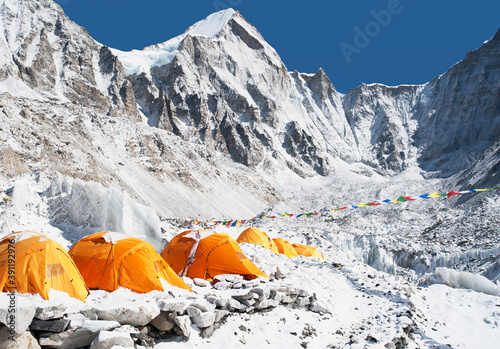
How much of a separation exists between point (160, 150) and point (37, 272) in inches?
2478

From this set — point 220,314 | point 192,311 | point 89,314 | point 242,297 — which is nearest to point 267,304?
point 242,297

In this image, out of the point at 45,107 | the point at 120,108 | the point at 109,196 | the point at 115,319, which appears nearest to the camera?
the point at 115,319

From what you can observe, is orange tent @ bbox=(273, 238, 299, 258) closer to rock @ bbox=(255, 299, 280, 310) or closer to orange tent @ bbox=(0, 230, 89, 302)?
rock @ bbox=(255, 299, 280, 310)

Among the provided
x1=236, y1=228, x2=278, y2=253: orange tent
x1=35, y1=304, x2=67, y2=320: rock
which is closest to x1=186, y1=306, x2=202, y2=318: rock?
x1=35, y1=304, x2=67, y2=320: rock

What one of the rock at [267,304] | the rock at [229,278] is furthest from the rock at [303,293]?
the rock at [229,278]

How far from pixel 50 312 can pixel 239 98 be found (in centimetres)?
11207

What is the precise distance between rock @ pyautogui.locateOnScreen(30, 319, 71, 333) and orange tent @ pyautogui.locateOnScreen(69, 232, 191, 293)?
84.9 inches

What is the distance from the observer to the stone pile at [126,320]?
5.44 m

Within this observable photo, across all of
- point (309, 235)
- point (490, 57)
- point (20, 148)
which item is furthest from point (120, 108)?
point (490, 57)

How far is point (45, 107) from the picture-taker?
56.7 meters

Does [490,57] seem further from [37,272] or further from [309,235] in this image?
[37,272]

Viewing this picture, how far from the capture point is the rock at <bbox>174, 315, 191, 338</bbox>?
21.0 feet

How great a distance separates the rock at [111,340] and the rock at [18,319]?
1134mm

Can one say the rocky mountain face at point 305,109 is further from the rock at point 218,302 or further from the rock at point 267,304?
the rock at point 218,302
